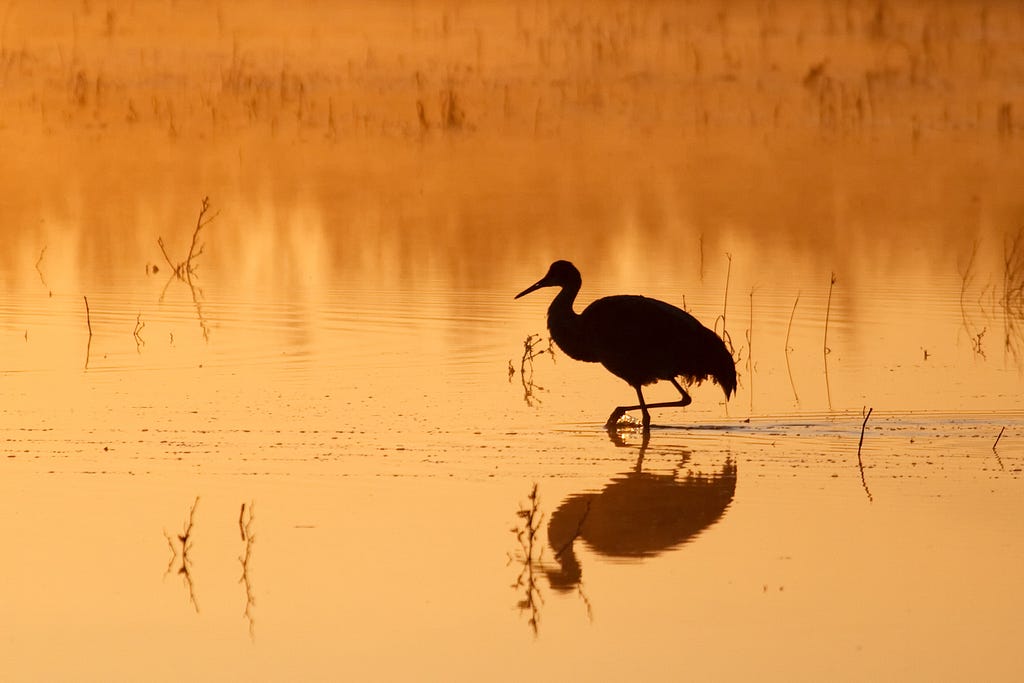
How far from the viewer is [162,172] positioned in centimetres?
2298

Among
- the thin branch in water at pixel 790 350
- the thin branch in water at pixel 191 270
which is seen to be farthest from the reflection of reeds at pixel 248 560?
the thin branch in water at pixel 191 270

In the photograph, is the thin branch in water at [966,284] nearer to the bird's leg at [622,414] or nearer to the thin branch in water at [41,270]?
the bird's leg at [622,414]

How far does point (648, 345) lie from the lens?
39.7 feet

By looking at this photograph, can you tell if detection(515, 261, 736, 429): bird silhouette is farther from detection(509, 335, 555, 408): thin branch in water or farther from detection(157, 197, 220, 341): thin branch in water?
detection(157, 197, 220, 341): thin branch in water

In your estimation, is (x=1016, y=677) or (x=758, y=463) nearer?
(x=1016, y=677)

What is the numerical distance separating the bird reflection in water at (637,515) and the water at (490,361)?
3 cm

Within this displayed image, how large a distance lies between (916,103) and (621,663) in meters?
22.9

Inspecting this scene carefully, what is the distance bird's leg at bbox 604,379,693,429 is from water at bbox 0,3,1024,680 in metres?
0.09

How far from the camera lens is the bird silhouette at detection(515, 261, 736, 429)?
38.8 ft

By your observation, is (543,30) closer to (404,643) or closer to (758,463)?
(758,463)

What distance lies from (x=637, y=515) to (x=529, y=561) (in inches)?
50.2

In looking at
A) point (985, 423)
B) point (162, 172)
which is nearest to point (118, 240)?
point (162, 172)

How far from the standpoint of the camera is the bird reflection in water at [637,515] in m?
8.28

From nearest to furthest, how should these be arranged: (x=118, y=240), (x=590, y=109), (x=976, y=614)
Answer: (x=976, y=614) → (x=118, y=240) → (x=590, y=109)
